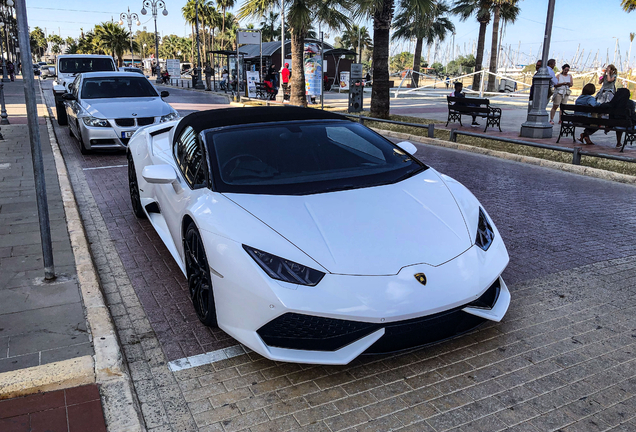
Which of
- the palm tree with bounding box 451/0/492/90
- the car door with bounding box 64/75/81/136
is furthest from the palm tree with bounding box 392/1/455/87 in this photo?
the car door with bounding box 64/75/81/136

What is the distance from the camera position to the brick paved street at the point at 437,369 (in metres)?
2.77

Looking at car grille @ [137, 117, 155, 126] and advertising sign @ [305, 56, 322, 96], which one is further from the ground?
advertising sign @ [305, 56, 322, 96]

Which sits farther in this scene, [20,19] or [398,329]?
[20,19]

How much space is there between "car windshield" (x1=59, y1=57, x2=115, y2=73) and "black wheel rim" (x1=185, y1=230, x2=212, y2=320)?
55.1 ft

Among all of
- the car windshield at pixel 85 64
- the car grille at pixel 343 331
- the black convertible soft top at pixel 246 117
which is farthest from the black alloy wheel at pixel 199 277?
the car windshield at pixel 85 64

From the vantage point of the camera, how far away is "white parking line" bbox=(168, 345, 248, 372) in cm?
327

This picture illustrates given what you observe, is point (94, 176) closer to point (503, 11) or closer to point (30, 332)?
point (30, 332)

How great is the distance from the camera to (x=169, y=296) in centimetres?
428

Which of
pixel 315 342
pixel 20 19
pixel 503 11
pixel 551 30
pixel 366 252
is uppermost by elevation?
pixel 503 11

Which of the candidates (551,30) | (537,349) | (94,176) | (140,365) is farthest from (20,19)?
(551,30)

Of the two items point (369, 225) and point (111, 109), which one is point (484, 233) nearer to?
point (369, 225)

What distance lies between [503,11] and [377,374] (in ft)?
132

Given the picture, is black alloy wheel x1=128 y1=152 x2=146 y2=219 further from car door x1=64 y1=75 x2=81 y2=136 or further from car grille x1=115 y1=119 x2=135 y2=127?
car door x1=64 y1=75 x2=81 y2=136

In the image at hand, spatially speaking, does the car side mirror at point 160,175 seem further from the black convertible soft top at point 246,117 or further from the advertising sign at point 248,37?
the advertising sign at point 248,37
